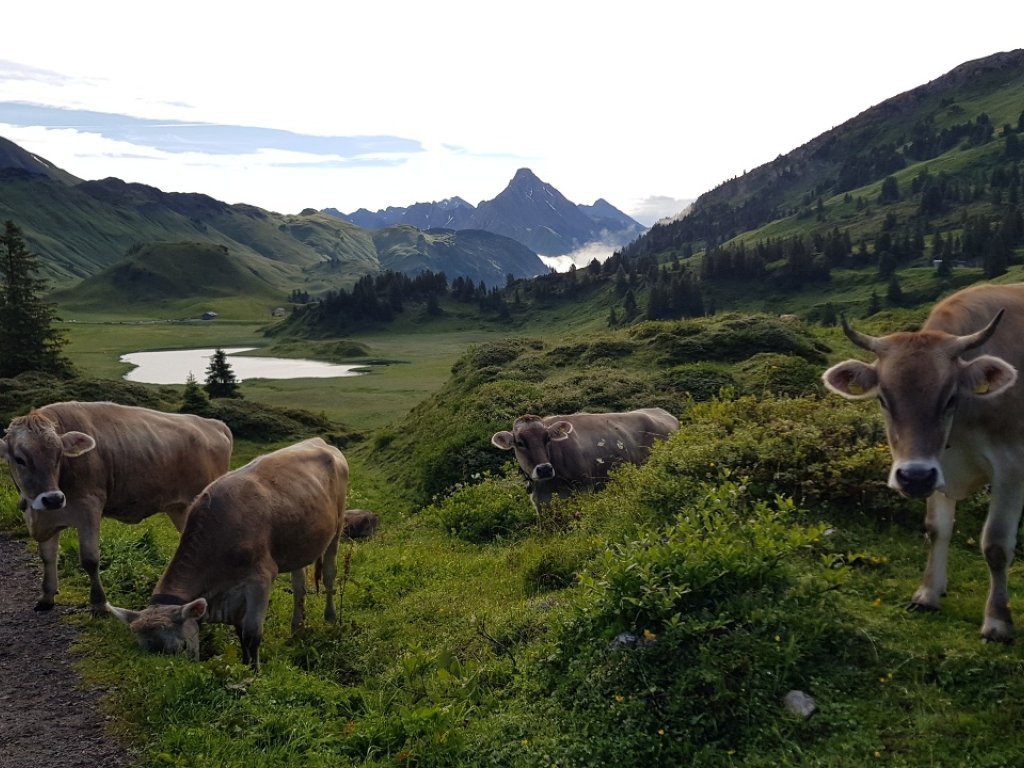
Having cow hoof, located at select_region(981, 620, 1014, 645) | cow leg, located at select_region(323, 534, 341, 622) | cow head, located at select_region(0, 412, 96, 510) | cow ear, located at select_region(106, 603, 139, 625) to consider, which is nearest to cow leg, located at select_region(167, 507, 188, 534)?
cow head, located at select_region(0, 412, 96, 510)

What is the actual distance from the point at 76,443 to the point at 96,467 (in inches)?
29.8

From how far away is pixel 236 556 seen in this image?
30.2 feet

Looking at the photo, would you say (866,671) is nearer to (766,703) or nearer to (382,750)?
(766,703)

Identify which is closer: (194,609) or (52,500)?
(194,609)

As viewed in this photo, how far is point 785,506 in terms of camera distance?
8719 mm

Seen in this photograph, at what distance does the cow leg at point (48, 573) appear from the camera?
37.1 ft

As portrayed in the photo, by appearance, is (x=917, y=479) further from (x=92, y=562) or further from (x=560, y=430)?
(x=92, y=562)

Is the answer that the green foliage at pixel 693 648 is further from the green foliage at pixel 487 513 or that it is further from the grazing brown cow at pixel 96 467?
the green foliage at pixel 487 513

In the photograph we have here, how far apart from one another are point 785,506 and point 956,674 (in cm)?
250

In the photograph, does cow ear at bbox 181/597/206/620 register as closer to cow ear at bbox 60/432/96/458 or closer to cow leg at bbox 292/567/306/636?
cow leg at bbox 292/567/306/636

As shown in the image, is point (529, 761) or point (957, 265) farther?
point (957, 265)

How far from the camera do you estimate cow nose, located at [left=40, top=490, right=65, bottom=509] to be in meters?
10.2

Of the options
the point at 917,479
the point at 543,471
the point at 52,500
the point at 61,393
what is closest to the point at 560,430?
the point at 543,471

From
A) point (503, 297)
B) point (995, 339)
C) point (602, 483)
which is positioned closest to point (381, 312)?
point (503, 297)
